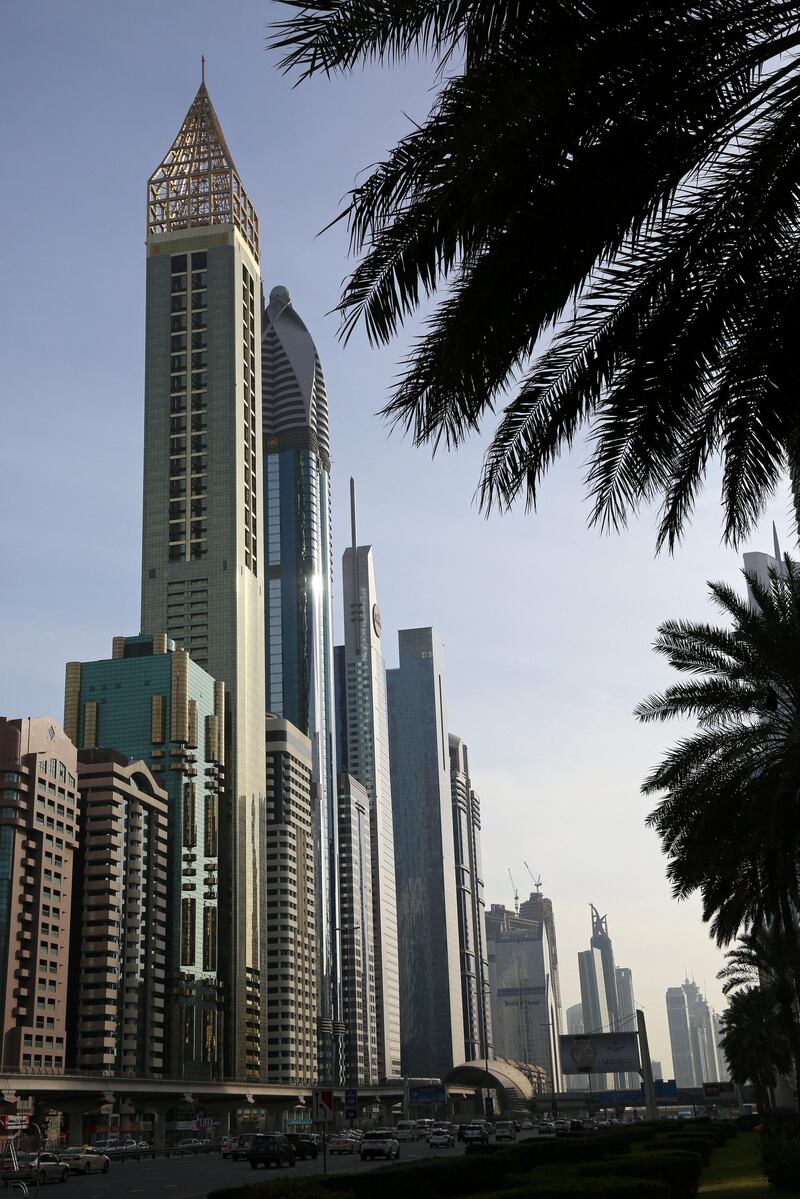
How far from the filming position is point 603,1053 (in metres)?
106

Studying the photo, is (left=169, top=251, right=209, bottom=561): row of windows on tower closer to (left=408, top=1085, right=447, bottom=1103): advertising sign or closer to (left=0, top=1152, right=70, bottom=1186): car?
(left=408, top=1085, right=447, bottom=1103): advertising sign

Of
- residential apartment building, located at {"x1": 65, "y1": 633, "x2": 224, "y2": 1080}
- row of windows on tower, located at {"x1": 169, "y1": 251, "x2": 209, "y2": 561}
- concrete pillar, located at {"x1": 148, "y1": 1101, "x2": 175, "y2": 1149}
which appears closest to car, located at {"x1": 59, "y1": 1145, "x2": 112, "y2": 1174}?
concrete pillar, located at {"x1": 148, "y1": 1101, "x2": 175, "y2": 1149}

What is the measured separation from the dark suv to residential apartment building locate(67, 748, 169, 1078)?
8150 centimetres

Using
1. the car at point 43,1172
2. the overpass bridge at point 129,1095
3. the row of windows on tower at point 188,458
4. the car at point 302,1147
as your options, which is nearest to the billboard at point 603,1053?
the car at point 302,1147

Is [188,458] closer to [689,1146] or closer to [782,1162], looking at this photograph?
[689,1146]

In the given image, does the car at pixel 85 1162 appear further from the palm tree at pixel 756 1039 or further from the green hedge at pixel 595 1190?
the green hedge at pixel 595 1190

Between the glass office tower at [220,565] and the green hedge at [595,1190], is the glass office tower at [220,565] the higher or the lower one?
the higher one

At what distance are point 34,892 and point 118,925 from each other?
17711 millimetres

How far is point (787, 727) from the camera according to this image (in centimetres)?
3078

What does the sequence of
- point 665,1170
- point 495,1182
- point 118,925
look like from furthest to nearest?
point 118,925 < point 495,1182 < point 665,1170

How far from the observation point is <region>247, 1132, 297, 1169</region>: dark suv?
2744 inches

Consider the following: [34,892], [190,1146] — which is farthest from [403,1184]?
[34,892]

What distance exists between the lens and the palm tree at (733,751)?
29.6 m

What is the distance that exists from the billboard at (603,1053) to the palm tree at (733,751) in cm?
7639
